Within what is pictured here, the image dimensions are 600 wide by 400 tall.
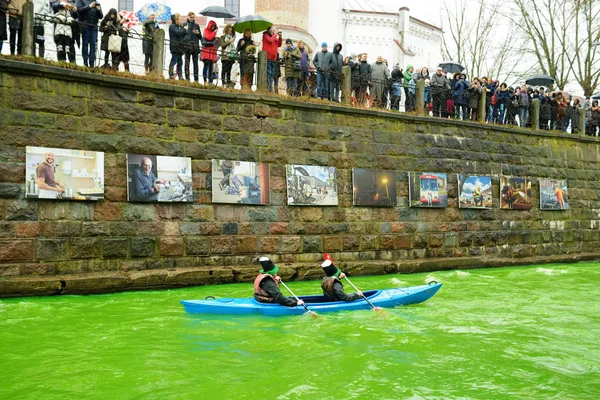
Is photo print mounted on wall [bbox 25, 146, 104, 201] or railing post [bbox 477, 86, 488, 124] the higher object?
railing post [bbox 477, 86, 488, 124]

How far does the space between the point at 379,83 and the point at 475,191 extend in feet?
13.4

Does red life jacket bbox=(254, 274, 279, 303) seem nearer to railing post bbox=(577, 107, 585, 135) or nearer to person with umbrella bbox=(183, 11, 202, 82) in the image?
person with umbrella bbox=(183, 11, 202, 82)

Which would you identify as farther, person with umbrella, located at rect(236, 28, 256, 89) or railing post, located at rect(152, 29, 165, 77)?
person with umbrella, located at rect(236, 28, 256, 89)

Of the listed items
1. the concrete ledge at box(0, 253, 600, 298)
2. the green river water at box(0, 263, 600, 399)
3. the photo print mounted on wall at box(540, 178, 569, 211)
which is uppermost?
the photo print mounted on wall at box(540, 178, 569, 211)

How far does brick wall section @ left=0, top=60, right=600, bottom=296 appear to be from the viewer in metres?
11.4

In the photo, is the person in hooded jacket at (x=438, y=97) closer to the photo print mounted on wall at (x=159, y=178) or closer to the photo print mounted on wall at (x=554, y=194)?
the photo print mounted on wall at (x=554, y=194)

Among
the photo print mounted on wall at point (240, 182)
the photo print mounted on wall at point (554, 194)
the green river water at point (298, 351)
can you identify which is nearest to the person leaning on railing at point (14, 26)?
the photo print mounted on wall at point (240, 182)

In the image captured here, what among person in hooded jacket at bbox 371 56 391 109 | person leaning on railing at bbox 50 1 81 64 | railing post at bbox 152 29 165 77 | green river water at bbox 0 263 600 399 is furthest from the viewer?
person in hooded jacket at bbox 371 56 391 109

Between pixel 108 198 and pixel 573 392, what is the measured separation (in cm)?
890

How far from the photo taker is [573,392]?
649cm

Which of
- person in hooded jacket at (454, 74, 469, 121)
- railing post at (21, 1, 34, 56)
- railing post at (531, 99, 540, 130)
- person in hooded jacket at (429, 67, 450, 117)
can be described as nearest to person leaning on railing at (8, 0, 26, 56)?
railing post at (21, 1, 34, 56)

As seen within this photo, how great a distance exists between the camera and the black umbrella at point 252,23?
15289 mm

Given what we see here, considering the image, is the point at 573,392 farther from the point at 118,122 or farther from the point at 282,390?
the point at 118,122

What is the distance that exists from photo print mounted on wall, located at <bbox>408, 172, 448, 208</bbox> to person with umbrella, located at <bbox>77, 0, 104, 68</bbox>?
323 inches
